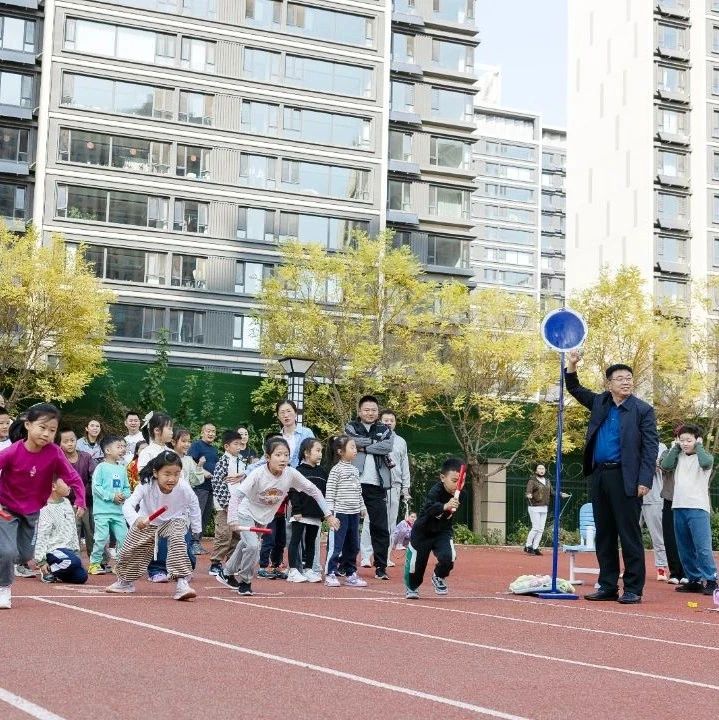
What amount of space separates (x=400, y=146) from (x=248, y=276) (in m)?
12.1

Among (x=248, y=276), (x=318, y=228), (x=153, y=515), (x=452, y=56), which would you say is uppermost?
(x=452, y=56)

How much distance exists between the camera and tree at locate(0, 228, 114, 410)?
4059cm

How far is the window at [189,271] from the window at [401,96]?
15.3 metres

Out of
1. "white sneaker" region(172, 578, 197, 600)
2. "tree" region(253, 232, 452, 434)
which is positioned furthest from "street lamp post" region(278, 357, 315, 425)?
"white sneaker" region(172, 578, 197, 600)

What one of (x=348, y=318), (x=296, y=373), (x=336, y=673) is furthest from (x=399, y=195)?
(x=336, y=673)

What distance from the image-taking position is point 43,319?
4116 cm

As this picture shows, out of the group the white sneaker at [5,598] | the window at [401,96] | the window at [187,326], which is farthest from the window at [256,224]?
the white sneaker at [5,598]

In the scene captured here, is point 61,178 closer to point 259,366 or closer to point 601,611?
point 259,366

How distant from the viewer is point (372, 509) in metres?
14.4

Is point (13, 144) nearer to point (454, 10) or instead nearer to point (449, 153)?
point (449, 153)

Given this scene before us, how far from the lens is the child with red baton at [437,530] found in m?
11.6

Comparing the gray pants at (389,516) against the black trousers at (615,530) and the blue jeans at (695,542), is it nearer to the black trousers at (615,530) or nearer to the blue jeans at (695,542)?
the blue jeans at (695,542)

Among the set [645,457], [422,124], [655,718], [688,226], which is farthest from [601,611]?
[688,226]

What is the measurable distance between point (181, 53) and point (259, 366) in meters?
15.5
